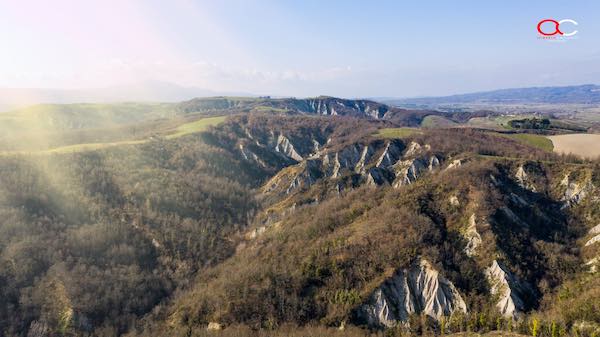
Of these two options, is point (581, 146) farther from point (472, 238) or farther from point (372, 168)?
point (472, 238)

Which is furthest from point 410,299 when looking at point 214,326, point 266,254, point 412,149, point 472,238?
point 412,149

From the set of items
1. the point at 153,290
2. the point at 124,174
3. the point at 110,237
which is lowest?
the point at 153,290

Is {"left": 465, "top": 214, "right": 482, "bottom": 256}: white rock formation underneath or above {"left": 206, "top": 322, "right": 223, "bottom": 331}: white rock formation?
above

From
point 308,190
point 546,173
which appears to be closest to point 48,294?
point 308,190

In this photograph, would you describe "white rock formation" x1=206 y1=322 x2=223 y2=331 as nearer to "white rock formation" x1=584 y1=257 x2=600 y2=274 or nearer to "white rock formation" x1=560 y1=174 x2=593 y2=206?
"white rock formation" x1=584 y1=257 x2=600 y2=274

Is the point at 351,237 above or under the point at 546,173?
under

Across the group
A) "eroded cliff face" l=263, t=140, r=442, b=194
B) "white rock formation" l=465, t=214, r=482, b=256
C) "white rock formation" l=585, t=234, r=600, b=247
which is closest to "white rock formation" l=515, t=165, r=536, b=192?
"white rock formation" l=585, t=234, r=600, b=247

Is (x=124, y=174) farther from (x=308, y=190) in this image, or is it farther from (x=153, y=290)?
(x=308, y=190)

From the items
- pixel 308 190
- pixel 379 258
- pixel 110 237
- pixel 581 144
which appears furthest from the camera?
pixel 581 144

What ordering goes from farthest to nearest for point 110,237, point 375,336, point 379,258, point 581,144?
point 581,144 < point 110,237 < point 379,258 < point 375,336
